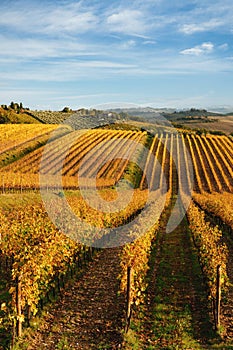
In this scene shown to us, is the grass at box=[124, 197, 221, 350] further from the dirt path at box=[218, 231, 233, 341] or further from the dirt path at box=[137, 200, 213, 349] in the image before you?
the dirt path at box=[218, 231, 233, 341]

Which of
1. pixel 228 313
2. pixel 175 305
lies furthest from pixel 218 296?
pixel 175 305

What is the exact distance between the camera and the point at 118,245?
69.7 feet

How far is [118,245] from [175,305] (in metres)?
9.13

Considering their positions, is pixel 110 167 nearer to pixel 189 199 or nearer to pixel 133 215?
pixel 189 199

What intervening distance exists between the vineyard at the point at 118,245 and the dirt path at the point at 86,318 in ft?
0.18

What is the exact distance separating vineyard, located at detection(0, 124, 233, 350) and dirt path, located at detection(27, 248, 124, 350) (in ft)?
0.18

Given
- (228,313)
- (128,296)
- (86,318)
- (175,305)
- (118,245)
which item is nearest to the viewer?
(128,296)

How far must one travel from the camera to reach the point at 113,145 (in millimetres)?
62719

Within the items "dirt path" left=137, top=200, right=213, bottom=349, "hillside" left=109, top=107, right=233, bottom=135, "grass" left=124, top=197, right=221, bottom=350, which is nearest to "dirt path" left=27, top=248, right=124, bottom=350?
"grass" left=124, top=197, right=221, bottom=350

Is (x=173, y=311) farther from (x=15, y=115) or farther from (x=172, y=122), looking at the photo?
(x=172, y=122)

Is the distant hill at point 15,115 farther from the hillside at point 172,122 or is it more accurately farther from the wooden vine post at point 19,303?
the wooden vine post at point 19,303

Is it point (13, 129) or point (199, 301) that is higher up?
point (13, 129)

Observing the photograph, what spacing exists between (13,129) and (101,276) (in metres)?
55.0

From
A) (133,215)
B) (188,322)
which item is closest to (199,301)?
(188,322)
